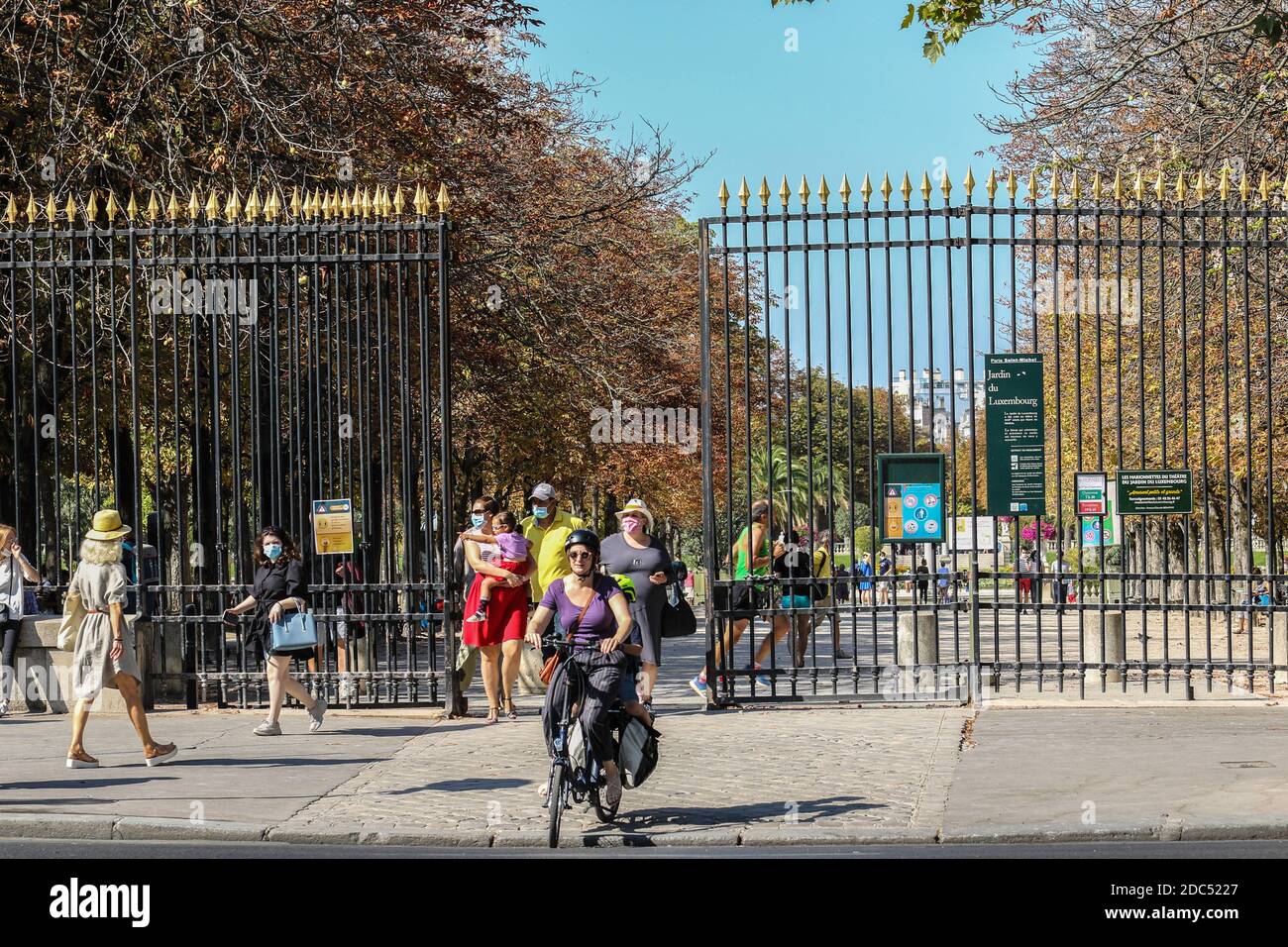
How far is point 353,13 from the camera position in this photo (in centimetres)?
1805

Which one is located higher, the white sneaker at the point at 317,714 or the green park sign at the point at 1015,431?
the green park sign at the point at 1015,431

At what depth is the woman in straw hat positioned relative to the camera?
11.6m

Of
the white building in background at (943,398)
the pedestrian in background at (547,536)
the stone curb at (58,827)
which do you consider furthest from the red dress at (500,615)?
the stone curb at (58,827)

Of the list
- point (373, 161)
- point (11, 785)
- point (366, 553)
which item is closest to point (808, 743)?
point (366, 553)

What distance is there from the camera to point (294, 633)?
13.1 meters

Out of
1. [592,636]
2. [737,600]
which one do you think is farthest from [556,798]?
[737,600]

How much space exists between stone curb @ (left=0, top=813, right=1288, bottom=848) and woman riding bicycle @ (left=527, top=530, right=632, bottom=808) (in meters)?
0.50

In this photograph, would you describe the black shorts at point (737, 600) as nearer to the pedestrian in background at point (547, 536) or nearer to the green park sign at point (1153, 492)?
the pedestrian in background at point (547, 536)

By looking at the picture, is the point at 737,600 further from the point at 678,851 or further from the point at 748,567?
the point at 678,851

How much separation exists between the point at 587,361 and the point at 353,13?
7711mm

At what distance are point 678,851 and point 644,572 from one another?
4.66 metres

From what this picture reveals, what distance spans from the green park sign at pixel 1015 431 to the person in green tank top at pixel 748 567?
75.6 inches

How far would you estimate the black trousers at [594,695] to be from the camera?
31.2 ft

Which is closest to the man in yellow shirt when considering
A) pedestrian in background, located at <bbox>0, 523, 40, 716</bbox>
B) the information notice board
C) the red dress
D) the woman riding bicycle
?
the red dress
